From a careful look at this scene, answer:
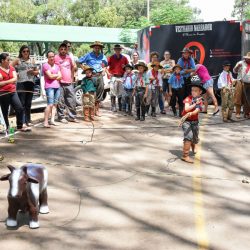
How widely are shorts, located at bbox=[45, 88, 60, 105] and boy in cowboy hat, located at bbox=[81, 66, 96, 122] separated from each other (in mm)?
1114

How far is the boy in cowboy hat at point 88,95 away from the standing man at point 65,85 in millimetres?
323

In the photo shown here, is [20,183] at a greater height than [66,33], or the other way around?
[66,33]

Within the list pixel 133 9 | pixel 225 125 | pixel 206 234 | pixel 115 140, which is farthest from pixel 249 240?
pixel 133 9

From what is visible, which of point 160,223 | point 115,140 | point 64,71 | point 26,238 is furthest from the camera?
point 64,71

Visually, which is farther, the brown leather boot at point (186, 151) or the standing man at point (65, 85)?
the standing man at point (65, 85)

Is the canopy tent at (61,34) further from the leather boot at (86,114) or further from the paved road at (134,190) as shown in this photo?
the paved road at (134,190)

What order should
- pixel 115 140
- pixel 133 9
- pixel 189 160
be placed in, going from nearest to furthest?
1. pixel 189 160
2. pixel 115 140
3. pixel 133 9

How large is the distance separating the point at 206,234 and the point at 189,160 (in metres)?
2.93

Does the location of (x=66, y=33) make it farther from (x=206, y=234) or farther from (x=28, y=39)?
(x=206, y=234)

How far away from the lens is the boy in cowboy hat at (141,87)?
451 inches

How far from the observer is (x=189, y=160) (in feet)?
25.0

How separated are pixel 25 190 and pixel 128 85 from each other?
7819 millimetres

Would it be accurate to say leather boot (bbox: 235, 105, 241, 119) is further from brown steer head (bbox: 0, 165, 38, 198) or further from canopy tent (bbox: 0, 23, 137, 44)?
canopy tent (bbox: 0, 23, 137, 44)

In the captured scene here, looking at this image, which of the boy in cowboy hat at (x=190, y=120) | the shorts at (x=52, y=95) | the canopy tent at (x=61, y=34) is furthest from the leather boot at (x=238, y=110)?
the canopy tent at (x=61, y=34)
